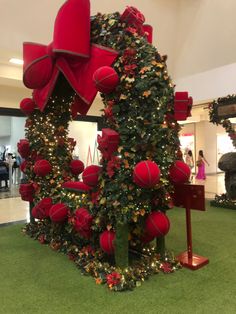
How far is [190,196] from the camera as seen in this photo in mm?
3064

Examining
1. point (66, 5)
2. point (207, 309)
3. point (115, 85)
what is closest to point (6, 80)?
point (66, 5)

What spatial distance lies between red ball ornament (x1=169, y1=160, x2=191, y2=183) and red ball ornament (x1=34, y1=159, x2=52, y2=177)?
1.71 metres

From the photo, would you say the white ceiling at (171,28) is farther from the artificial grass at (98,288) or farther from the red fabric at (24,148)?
the artificial grass at (98,288)

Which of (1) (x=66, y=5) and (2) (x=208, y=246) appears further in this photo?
(2) (x=208, y=246)

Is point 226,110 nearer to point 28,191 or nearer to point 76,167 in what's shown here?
point 76,167

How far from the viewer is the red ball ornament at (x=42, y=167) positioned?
3.74 metres

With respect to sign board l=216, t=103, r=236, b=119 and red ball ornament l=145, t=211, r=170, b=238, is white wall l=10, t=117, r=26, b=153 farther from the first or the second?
red ball ornament l=145, t=211, r=170, b=238

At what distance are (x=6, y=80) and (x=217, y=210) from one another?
590 centimetres

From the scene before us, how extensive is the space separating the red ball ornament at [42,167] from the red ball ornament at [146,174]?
5.58 ft

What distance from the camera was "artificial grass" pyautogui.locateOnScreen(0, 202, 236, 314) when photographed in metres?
2.29

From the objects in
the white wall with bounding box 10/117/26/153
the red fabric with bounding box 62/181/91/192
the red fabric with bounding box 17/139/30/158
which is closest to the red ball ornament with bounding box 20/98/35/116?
Result: the red fabric with bounding box 17/139/30/158

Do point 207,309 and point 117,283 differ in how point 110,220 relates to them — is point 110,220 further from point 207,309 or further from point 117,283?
point 207,309

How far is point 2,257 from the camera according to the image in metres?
3.39

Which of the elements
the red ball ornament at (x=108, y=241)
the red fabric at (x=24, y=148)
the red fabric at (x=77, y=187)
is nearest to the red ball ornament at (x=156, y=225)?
the red ball ornament at (x=108, y=241)
